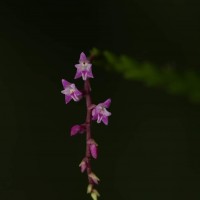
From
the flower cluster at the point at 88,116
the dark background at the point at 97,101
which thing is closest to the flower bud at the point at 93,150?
the flower cluster at the point at 88,116

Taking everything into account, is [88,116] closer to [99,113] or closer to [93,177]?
[99,113]

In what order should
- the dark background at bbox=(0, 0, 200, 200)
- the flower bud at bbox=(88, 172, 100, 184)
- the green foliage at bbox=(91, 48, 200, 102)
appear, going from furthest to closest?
1. the dark background at bbox=(0, 0, 200, 200)
2. the flower bud at bbox=(88, 172, 100, 184)
3. the green foliage at bbox=(91, 48, 200, 102)

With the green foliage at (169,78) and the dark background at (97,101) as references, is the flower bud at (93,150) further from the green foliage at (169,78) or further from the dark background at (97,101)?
the dark background at (97,101)

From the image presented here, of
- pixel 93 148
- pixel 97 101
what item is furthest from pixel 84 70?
pixel 97 101

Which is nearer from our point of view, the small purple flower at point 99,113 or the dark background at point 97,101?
the small purple flower at point 99,113

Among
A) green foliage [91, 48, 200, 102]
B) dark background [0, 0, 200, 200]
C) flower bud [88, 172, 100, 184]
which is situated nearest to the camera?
green foliage [91, 48, 200, 102]

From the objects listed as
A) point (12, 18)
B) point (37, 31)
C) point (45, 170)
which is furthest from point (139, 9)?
point (45, 170)

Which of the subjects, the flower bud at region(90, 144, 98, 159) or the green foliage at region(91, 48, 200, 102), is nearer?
the green foliage at region(91, 48, 200, 102)

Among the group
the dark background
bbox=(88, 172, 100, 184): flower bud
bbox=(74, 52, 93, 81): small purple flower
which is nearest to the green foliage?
bbox=(74, 52, 93, 81): small purple flower

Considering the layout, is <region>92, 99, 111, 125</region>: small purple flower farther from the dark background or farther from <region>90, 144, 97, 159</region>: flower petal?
the dark background
